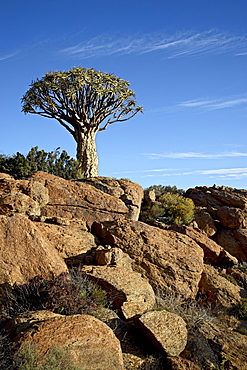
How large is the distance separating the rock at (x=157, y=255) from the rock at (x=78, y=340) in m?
3.68

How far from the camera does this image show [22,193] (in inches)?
399

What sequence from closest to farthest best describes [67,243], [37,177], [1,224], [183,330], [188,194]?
1. [183,330]
2. [1,224]
3. [67,243]
4. [37,177]
5. [188,194]

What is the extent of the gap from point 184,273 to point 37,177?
5.23 meters

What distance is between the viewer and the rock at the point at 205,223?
52.7 feet

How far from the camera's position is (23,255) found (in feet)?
24.0

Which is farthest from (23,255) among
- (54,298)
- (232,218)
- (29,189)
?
(232,218)

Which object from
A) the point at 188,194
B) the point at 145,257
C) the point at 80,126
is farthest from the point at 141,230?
the point at 80,126

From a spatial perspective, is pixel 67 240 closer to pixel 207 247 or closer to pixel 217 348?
pixel 217 348

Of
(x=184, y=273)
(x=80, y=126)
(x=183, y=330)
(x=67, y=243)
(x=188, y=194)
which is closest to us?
(x=183, y=330)

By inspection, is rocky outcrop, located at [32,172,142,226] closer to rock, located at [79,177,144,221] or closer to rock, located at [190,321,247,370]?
rock, located at [79,177,144,221]

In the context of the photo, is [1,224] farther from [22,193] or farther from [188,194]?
[188,194]

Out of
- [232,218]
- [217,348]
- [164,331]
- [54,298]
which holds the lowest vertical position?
[217,348]

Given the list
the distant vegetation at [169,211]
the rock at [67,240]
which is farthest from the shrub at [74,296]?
the distant vegetation at [169,211]

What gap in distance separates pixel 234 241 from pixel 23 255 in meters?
10.9
